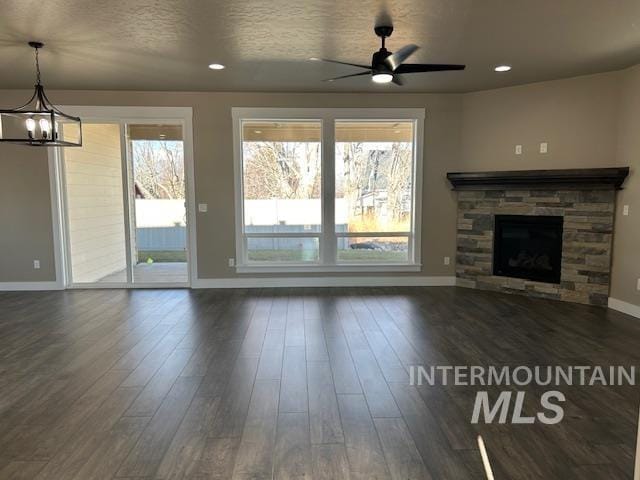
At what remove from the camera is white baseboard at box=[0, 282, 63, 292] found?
19.0ft

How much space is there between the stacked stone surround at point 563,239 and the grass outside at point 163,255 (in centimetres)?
420

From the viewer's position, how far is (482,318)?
177 inches

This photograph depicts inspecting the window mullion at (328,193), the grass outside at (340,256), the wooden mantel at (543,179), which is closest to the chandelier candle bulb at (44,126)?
the grass outside at (340,256)

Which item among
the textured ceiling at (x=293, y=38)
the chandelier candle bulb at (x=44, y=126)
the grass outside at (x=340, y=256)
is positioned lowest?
the grass outside at (x=340, y=256)

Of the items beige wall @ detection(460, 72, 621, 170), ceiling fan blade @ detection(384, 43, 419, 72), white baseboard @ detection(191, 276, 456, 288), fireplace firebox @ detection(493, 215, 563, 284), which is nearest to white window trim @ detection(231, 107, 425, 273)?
white baseboard @ detection(191, 276, 456, 288)

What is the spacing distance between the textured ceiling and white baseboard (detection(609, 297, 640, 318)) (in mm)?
2741

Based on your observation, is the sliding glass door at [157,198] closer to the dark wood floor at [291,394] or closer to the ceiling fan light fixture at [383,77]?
the dark wood floor at [291,394]

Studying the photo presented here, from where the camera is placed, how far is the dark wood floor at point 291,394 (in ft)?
6.92

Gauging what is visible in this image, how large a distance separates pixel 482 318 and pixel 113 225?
210 inches

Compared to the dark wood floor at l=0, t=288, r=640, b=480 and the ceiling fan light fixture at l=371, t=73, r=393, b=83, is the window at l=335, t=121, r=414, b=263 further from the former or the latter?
the ceiling fan light fixture at l=371, t=73, r=393, b=83

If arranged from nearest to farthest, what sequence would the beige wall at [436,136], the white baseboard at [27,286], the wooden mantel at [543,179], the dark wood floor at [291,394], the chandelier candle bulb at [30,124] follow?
the dark wood floor at [291,394] < the chandelier candle bulb at [30,124] < the wooden mantel at [543,179] < the beige wall at [436,136] < the white baseboard at [27,286]

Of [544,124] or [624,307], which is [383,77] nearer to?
[544,124]

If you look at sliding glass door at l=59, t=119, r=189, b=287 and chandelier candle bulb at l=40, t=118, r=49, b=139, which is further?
sliding glass door at l=59, t=119, r=189, b=287

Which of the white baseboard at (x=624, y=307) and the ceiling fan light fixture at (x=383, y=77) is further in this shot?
the white baseboard at (x=624, y=307)
